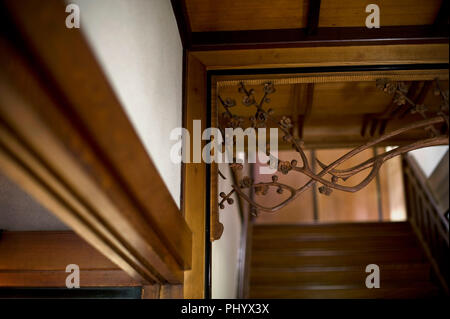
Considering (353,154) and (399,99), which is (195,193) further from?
(399,99)

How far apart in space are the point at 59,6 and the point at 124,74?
0.48 metres

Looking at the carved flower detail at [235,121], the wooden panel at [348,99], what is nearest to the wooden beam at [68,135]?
the carved flower detail at [235,121]

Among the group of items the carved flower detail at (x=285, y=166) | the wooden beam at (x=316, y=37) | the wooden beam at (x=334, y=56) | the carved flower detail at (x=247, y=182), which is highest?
the wooden beam at (x=316, y=37)

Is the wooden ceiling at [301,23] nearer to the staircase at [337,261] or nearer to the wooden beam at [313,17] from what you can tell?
the wooden beam at [313,17]

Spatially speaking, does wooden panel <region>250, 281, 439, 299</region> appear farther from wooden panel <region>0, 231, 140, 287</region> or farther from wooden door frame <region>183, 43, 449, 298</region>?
wooden panel <region>0, 231, 140, 287</region>

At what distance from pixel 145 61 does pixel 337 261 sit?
3865 mm

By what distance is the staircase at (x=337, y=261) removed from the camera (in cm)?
428

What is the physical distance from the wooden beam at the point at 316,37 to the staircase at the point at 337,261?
2739 mm

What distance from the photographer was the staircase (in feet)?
14.0

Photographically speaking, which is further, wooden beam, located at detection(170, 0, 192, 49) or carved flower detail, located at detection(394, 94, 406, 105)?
carved flower detail, located at detection(394, 94, 406, 105)

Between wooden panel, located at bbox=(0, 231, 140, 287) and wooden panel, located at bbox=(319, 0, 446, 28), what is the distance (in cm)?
147

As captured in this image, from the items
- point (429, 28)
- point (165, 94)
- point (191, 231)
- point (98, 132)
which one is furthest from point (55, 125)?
point (429, 28)

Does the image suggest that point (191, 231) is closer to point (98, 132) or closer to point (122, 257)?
point (122, 257)

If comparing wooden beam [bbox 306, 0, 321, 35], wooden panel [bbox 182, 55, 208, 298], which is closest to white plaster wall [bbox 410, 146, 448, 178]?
wooden beam [bbox 306, 0, 321, 35]
